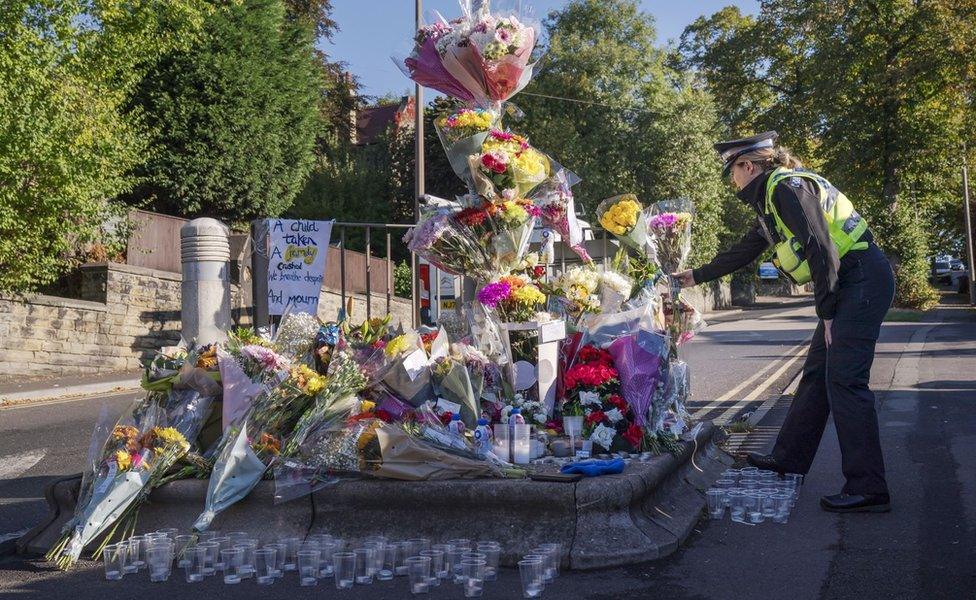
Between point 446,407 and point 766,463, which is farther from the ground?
point 446,407

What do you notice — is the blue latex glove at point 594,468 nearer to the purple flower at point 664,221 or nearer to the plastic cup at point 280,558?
the plastic cup at point 280,558

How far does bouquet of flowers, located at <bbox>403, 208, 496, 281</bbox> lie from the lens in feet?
21.0

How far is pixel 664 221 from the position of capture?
7.02 meters

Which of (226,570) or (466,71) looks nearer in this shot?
(226,570)

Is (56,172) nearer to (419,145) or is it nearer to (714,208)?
(419,145)

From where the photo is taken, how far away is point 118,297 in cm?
1917

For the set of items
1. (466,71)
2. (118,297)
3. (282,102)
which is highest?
(282,102)

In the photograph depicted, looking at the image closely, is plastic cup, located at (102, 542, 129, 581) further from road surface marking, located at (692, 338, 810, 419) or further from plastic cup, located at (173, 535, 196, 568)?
Answer: road surface marking, located at (692, 338, 810, 419)

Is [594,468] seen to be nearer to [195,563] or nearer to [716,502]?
[716,502]

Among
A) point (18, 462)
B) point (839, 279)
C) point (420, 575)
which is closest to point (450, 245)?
point (839, 279)

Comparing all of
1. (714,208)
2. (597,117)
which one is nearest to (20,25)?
(597,117)

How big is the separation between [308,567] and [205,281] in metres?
4.58

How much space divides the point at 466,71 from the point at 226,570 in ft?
12.6

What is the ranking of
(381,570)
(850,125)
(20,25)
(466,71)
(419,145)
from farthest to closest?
(850,125) → (419,145) → (20,25) → (466,71) → (381,570)
